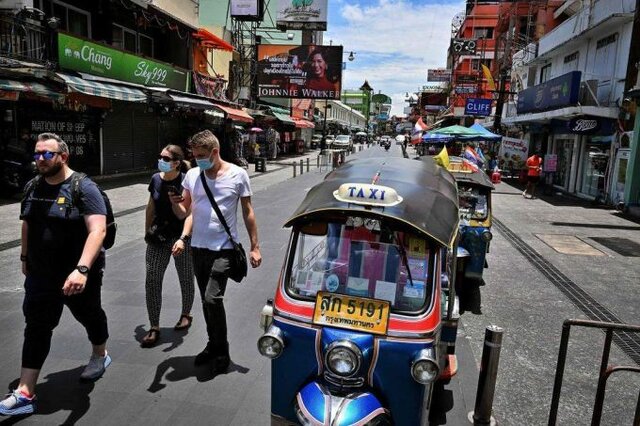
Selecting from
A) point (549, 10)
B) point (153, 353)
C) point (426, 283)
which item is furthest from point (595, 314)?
point (549, 10)

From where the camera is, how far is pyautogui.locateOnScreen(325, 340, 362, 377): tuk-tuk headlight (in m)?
2.75

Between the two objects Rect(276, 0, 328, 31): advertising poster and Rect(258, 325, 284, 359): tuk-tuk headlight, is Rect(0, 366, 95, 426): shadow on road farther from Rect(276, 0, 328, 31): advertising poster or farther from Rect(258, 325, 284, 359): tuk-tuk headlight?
Rect(276, 0, 328, 31): advertising poster

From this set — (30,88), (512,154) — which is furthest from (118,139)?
(512,154)

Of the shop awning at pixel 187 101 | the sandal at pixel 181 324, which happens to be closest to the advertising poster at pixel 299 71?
the shop awning at pixel 187 101

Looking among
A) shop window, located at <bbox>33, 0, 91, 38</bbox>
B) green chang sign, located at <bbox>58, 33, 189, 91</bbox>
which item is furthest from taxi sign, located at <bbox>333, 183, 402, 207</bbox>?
shop window, located at <bbox>33, 0, 91, 38</bbox>

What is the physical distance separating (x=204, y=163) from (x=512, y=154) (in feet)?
73.6

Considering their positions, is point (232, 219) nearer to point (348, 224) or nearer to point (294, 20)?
point (348, 224)

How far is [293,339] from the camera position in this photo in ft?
9.75

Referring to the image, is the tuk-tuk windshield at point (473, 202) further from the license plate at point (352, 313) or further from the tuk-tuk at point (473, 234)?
the license plate at point (352, 313)

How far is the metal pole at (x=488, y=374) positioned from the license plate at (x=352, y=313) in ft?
3.53

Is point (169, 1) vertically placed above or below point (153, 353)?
above

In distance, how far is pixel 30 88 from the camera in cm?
1071

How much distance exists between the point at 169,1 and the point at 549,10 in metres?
20.4

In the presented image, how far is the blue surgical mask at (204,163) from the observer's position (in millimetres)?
4016
